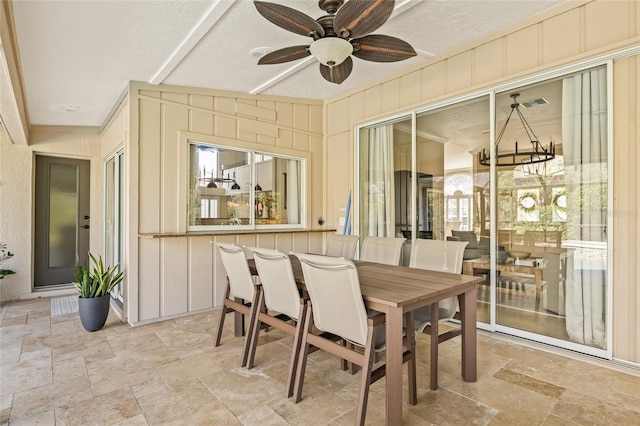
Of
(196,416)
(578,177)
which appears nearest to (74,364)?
(196,416)

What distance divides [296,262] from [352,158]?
222 centimetres

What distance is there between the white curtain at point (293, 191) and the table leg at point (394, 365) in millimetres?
3318

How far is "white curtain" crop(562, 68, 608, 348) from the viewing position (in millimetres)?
2680

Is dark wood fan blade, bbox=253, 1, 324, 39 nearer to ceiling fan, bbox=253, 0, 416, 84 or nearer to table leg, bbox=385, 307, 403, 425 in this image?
ceiling fan, bbox=253, 0, 416, 84

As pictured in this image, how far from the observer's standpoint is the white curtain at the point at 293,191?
4965 millimetres

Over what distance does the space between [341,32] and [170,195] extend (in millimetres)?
2657

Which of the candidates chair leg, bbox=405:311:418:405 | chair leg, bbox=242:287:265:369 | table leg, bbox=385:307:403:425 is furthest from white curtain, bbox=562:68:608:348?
chair leg, bbox=242:287:265:369

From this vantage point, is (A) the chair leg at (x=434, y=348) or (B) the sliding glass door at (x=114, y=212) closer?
(A) the chair leg at (x=434, y=348)

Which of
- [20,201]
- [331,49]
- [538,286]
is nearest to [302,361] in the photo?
[331,49]

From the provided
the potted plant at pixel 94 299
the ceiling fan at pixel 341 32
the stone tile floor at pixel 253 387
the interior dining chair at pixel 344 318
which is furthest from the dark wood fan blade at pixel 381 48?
the potted plant at pixel 94 299

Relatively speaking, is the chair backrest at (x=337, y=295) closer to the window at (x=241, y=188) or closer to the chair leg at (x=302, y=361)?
the chair leg at (x=302, y=361)

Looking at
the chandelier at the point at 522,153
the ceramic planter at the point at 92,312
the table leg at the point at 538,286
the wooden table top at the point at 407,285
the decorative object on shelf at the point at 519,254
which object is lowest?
the ceramic planter at the point at 92,312

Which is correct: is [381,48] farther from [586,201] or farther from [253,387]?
[253,387]

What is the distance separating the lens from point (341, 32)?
6.96 ft
